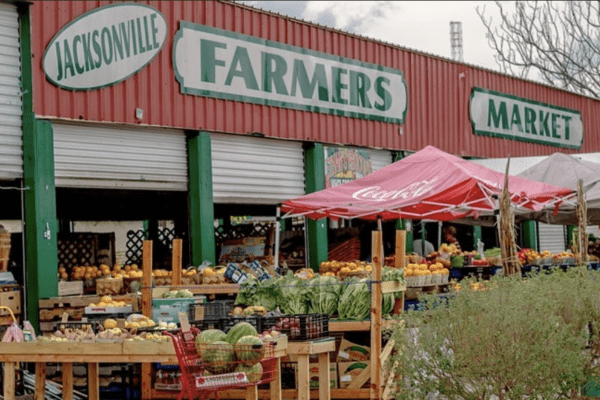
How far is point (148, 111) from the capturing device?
14805 millimetres

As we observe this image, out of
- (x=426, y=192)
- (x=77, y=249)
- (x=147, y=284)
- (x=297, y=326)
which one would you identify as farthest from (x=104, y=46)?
(x=297, y=326)

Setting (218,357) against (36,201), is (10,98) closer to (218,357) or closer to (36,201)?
(36,201)

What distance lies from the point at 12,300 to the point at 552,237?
19.6 m

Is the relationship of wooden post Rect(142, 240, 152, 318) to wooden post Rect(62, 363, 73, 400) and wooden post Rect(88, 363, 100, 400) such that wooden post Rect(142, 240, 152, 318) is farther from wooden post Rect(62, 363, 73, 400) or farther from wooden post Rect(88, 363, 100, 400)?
wooden post Rect(62, 363, 73, 400)

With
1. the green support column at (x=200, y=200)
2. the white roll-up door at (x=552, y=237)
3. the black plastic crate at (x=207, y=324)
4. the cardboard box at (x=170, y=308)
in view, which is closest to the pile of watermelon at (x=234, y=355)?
the black plastic crate at (x=207, y=324)

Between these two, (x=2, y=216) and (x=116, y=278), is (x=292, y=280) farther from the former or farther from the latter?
(x=2, y=216)

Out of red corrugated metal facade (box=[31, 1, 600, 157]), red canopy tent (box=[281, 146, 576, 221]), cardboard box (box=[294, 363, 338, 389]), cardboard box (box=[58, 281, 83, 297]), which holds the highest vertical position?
red corrugated metal facade (box=[31, 1, 600, 157])

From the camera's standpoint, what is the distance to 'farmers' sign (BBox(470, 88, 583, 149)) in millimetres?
23938

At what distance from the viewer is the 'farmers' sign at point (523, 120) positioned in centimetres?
2394

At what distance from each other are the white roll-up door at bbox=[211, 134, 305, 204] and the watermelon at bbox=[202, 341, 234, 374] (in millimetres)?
9137

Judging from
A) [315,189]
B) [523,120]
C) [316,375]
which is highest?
[523,120]

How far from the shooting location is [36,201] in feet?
42.2

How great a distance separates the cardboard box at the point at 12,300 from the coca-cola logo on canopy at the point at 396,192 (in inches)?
200

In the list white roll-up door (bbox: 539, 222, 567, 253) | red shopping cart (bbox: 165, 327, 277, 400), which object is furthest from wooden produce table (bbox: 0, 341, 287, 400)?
white roll-up door (bbox: 539, 222, 567, 253)
